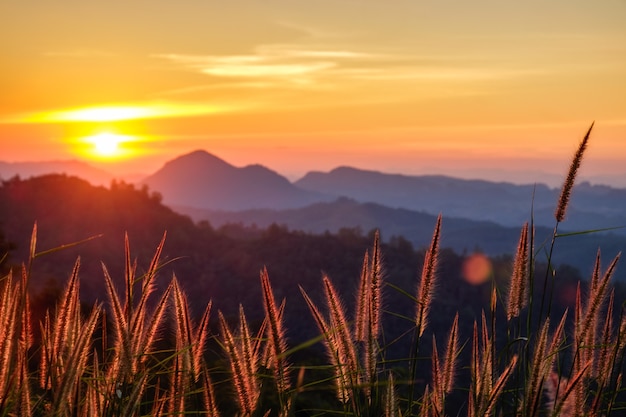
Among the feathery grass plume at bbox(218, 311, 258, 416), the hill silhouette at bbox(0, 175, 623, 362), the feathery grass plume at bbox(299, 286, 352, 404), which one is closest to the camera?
the feathery grass plume at bbox(218, 311, 258, 416)

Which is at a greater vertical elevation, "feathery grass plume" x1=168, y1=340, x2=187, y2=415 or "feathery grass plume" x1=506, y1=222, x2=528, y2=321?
"feathery grass plume" x1=506, y1=222, x2=528, y2=321

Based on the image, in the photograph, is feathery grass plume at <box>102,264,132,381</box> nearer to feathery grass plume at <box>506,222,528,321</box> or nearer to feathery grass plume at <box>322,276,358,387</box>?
feathery grass plume at <box>322,276,358,387</box>

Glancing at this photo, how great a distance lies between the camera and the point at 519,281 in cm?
355

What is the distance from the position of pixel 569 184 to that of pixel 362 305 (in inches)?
45.6

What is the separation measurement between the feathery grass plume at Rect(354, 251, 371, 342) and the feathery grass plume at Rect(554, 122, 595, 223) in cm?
95

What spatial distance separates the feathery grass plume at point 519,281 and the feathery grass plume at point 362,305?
72cm

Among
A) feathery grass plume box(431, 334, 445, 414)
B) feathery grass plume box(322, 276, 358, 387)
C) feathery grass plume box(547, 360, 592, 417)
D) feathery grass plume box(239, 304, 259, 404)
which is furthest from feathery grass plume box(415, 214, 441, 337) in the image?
feathery grass plume box(239, 304, 259, 404)

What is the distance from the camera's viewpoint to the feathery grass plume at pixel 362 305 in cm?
323

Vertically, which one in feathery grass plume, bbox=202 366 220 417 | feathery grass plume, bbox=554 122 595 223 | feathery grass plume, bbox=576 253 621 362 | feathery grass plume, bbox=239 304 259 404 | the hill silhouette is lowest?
the hill silhouette

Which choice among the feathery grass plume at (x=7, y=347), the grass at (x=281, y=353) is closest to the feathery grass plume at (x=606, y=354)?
the grass at (x=281, y=353)

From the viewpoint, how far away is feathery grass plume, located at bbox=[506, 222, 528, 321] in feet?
11.3

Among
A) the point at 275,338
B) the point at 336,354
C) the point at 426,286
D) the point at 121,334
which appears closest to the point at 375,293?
the point at 426,286

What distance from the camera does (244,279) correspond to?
132m

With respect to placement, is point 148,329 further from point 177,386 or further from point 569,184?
point 569,184
